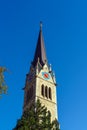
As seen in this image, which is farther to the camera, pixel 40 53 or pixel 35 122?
pixel 40 53

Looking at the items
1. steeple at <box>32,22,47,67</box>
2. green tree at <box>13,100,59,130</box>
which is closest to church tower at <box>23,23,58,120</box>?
steeple at <box>32,22,47,67</box>

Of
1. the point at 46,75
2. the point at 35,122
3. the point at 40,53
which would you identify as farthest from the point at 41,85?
the point at 35,122

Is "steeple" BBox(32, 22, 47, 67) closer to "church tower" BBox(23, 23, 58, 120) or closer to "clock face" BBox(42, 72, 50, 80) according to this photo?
"church tower" BBox(23, 23, 58, 120)

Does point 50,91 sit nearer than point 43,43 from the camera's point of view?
Yes

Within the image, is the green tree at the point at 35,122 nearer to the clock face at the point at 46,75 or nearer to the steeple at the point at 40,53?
the clock face at the point at 46,75

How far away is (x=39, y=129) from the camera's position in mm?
15656

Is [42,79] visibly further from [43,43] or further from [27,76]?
[43,43]

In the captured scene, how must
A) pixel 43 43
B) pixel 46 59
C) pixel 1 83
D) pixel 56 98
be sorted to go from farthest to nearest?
pixel 43 43 < pixel 46 59 < pixel 56 98 < pixel 1 83

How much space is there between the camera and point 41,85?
39.3 metres

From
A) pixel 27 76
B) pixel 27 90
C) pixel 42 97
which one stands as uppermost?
pixel 27 76

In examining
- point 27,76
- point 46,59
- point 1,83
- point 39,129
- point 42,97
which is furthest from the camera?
point 46,59

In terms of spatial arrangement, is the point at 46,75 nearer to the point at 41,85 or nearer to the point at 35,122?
the point at 41,85

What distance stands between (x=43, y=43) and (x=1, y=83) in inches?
1711

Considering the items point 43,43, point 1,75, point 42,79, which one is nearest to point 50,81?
point 42,79
